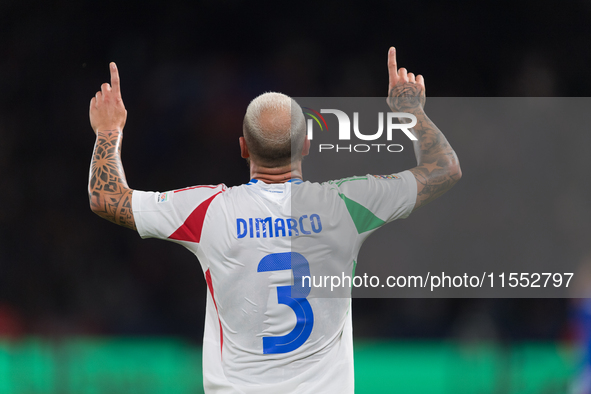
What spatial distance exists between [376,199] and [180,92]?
2256 mm

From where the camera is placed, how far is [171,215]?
3.24 ft

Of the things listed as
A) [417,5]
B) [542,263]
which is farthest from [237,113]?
[542,263]

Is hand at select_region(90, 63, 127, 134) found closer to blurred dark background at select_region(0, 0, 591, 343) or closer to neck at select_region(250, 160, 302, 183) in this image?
neck at select_region(250, 160, 302, 183)

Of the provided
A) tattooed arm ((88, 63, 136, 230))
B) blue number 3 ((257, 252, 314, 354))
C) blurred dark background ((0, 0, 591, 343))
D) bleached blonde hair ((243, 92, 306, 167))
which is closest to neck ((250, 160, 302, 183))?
bleached blonde hair ((243, 92, 306, 167))

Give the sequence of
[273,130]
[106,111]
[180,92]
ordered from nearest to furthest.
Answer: [273,130]
[106,111]
[180,92]

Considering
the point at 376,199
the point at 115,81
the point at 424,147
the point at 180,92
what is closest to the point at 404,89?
the point at 424,147

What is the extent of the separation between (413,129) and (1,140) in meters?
2.78

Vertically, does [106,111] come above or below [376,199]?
above

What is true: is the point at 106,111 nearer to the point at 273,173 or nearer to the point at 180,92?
the point at 273,173

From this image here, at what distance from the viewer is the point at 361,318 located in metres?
3.00

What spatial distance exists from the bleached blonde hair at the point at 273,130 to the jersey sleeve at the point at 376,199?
0.44 feet

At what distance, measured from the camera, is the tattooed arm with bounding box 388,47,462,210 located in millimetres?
1046

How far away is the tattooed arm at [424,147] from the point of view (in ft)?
3.43

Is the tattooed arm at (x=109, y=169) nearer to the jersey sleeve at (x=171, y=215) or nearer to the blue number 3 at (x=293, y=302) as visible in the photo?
the jersey sleeve at (x=171, y=215)
